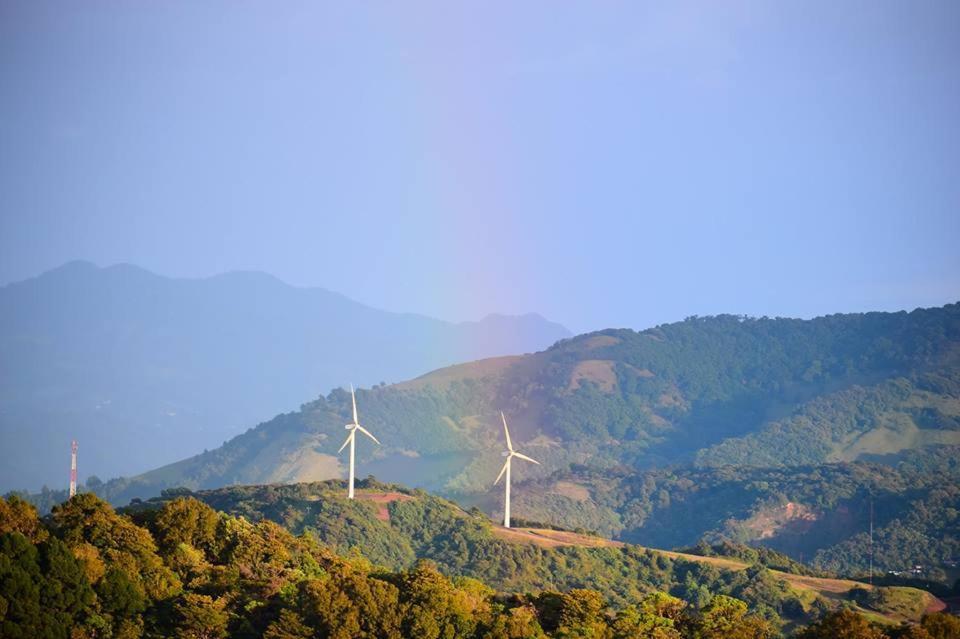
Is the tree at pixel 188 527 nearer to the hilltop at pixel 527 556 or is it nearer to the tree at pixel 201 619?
the tree at pixel 201 619

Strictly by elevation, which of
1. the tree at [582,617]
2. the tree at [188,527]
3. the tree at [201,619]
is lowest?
the tree at [582,617]

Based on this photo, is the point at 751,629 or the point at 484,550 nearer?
the point at 751,629

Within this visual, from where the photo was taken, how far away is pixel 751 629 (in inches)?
3147

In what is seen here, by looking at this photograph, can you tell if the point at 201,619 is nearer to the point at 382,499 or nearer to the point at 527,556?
the point at 527,556

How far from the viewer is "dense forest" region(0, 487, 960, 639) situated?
257 ft

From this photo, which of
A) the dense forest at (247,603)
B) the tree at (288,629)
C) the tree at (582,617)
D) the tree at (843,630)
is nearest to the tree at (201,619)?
the dense forest at (247,603)

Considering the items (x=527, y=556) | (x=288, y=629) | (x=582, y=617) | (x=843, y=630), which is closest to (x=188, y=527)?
(x=288, y=629)

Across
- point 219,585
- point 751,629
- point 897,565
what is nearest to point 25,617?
point 219,585

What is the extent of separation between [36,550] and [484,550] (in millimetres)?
77704

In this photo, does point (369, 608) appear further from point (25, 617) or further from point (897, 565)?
point (897, 565)

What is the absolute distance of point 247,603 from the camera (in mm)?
82562

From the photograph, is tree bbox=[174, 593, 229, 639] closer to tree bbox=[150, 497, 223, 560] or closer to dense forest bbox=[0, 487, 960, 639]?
dense forest bbox=[0, 487, 960, 639]

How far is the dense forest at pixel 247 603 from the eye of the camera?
78.2m

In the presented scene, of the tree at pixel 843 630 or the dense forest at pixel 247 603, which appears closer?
the tree at pixel 843 630
